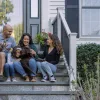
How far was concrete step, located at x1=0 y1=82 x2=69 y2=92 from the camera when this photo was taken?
6.71m

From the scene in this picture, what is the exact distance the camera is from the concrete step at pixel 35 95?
6.28m

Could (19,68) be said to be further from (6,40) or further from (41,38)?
(41,38)

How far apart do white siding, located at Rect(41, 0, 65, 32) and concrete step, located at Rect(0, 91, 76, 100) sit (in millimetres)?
3953

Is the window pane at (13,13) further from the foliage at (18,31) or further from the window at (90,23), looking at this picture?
the window at (90,23)

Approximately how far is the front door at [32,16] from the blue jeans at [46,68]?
3397 mm

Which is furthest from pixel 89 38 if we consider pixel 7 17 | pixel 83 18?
pixel 7 17

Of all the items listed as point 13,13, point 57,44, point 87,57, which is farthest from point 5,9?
point 57,44

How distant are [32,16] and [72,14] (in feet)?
3.82

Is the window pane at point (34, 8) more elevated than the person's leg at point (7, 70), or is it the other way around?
the window pane at point (34, 8)

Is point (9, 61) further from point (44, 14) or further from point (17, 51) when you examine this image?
point (44, 14)

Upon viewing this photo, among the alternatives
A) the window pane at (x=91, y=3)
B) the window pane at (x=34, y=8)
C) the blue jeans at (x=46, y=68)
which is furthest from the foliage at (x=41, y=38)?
the blue jeans at (x=46, y=68)

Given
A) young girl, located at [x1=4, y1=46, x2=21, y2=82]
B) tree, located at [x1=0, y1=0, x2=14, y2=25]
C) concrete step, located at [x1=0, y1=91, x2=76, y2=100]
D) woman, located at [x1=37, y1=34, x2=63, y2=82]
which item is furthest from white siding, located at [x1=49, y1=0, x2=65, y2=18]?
concrete step, located at [x1=0, y1=91, x2=76, y2=100]

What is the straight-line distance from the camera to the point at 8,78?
6.81 m

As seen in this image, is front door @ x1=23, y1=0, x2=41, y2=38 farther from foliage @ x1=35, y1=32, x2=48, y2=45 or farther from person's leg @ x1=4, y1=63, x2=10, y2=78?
person's leg @ x1=4, y1=63, x2=10, y2=78
